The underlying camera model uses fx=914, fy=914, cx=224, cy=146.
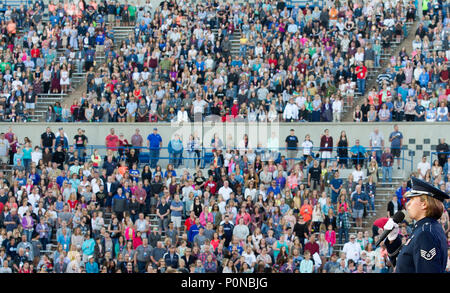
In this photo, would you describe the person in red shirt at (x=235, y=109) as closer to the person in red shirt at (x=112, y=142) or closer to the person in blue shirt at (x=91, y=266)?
the person in red shirt at (x=112, y=142)

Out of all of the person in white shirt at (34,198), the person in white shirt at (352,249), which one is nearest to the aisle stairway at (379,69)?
the person in white shirt at (352,249)

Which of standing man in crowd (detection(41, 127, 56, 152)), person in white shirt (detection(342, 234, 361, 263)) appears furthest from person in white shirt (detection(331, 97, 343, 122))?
standing man in crowd (detection(41, 127, 56, 152))

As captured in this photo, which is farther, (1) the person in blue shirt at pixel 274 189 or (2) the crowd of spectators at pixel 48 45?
(2) the crowd of spectators at pixel 48 45

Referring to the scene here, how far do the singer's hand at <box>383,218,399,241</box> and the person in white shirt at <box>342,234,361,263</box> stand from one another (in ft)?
51.1

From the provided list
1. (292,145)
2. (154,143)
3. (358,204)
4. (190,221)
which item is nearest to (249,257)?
(190,221)

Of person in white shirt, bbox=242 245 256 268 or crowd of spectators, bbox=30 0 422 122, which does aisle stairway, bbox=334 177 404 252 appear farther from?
crowd of spectators, bbox=30 0 422 122

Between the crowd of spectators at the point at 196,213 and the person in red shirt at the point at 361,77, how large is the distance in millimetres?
2583

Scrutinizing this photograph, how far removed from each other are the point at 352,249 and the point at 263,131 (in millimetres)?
7255

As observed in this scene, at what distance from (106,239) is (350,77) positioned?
10.7m

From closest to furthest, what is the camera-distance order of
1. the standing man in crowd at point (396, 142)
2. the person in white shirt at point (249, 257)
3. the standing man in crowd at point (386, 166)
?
the person in white shirt at point (249, 257), the standing man in crowd at point (386, 166), the standing man in crowd at point (396, 142)

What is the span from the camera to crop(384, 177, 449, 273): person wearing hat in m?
6.46

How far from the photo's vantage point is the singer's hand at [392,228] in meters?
6.77
